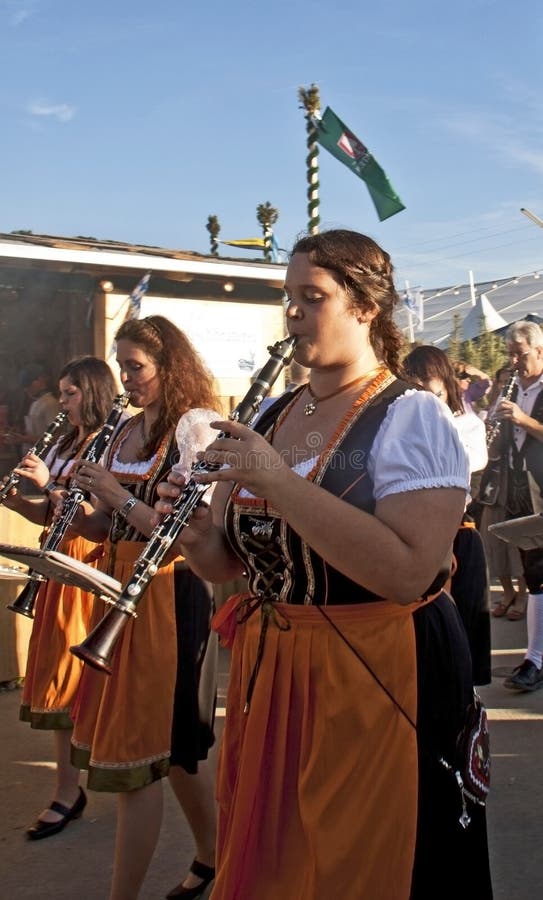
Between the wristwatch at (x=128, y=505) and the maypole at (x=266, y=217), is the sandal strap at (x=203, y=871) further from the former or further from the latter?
the maypole at (x=266, y=217)

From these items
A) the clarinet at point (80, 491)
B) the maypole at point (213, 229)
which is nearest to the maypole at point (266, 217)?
the maypole at point (213, 229)

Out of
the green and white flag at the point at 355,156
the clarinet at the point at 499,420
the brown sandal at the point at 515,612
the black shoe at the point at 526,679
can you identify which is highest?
the green and white flag at the point at 355,156

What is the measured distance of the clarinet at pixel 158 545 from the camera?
210 cm

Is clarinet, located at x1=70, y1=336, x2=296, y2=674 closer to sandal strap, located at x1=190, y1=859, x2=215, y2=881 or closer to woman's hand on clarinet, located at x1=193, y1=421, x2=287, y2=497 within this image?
woman's hand on clarinet, located at x1=193, y1=421, x2=287, y2=497

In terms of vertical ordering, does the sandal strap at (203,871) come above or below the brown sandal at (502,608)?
below

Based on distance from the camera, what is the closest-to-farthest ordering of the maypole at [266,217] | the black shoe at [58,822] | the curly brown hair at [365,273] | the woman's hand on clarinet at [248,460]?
1. the woman's hand on clarinet at [248,460]
2. the curly brown hair at [365,273]
3. the black shoe at [58,822]
4. the maypole at [266,217]

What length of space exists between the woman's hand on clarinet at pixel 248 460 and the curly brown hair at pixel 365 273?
0.43 metres

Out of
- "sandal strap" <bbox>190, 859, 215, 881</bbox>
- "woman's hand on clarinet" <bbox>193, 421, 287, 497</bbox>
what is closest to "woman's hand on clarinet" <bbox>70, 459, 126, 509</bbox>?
"woman's hand on clarinet" <bbox>193, 421, 287, 497</bbox>

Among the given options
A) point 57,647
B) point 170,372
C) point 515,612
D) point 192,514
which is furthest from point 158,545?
point 515,612

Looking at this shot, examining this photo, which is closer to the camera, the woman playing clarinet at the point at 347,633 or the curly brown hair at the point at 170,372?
the woman playing clarinet at the point at 347,633

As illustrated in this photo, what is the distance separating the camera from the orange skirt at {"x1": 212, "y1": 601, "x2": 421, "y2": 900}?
186cm

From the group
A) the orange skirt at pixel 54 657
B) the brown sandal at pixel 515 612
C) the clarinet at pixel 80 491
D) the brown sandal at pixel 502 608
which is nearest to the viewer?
the clarinet at pixel 80 491

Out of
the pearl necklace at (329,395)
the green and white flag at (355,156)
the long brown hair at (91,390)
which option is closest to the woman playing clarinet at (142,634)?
the pearl necklace at (329,395)

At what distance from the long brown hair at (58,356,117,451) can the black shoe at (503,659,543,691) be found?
110 inches
